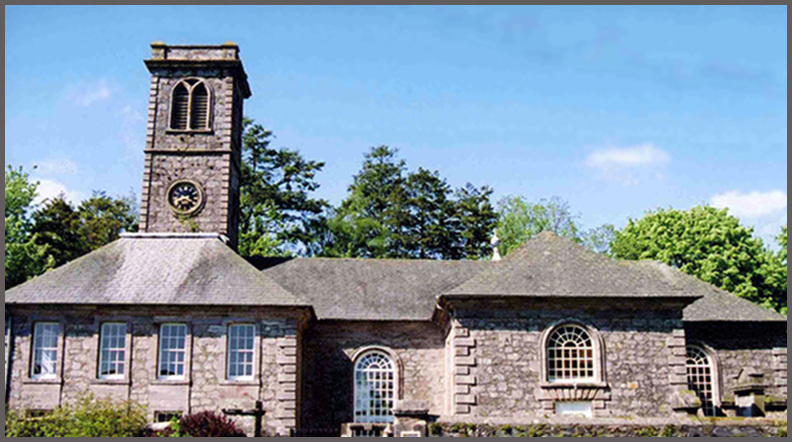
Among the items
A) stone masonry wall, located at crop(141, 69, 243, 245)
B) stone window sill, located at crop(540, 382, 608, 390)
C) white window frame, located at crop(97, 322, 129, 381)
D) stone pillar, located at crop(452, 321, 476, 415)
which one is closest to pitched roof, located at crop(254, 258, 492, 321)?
stone masonry wall, located at crop(141, 69, 243, 245)

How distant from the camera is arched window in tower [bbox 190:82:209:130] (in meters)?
34.5

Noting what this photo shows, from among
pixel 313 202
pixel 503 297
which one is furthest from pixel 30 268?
pixel 503 297

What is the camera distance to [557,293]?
26172mm

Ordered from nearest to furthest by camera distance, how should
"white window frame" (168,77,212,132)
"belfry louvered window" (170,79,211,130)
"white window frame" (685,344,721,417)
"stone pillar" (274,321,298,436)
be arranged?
"stone pillar" (274,321,298,436)
"white window frame" (685,344,721,417)
"white window frame" (168,77,212,132)
"belfry louvered window" (170,79,211,130)

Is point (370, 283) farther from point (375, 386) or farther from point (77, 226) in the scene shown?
point (77, 226)

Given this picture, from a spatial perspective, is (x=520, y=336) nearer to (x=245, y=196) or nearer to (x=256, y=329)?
(x=256, y=329)

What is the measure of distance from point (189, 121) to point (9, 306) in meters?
10.6

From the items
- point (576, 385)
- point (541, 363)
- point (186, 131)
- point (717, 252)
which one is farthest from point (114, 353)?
point (717, 252)

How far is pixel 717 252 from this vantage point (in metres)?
46.5

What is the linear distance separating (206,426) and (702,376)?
1761cm

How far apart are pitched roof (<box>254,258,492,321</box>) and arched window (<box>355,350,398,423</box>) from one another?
1433 mm

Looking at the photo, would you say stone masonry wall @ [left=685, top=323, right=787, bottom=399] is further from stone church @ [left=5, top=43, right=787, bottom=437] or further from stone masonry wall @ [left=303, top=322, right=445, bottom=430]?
stone masonry wall @ [left=303, top=322, right=445, bottom=430]

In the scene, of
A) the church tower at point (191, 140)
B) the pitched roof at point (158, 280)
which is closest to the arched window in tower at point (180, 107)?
the church tower at point (191, 140)

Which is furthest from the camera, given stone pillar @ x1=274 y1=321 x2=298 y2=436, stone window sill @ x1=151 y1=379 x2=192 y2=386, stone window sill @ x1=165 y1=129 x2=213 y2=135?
stone window sill @ x1=165 y1=129 x2=213 y2=135
